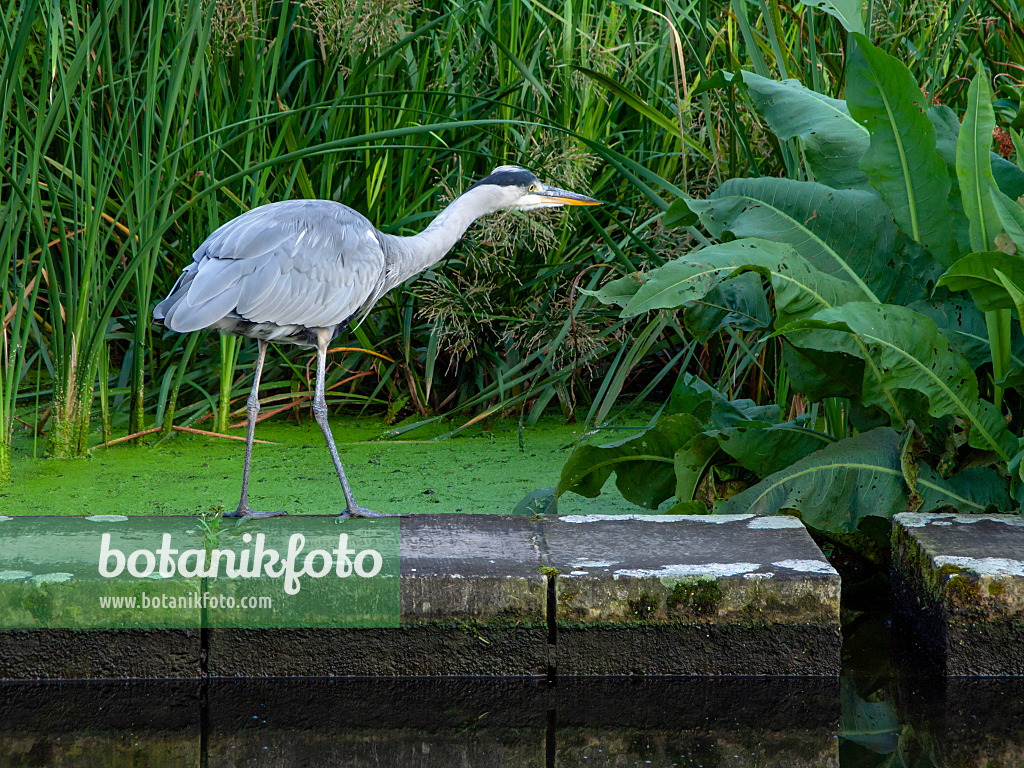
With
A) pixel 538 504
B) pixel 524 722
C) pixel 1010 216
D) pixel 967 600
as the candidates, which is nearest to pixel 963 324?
pixel 1010 216

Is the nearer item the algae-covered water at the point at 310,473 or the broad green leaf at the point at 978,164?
the broad green leaf at the point at 978,164

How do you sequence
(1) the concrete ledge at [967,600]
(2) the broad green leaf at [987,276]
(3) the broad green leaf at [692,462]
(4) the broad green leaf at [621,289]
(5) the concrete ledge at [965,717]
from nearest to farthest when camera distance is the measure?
(5) the concrete ledge at [965,717], (1) the concrete ledge at [967,600], (2) the broad green leaf at [987,276], (4) the broad green leaf at [621,289], (3) the broad green leaf at [692,462]

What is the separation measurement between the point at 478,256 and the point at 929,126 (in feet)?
6.37

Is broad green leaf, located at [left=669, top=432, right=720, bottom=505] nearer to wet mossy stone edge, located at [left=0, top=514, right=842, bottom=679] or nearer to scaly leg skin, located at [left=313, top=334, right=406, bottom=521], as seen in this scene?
wet mossy stone edge, located at [left=0, top=514, right=842, bottom=679]

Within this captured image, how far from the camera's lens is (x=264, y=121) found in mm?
3477

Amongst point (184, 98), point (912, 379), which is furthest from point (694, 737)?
point (184, 98)

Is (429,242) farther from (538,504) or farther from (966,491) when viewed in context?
(966,491)

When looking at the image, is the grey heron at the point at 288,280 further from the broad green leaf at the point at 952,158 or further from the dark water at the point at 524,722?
the broad green leaf at the point at 952,158

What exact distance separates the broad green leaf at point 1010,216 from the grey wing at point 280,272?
1.71 metres

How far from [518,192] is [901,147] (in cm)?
124

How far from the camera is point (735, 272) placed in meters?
2.48

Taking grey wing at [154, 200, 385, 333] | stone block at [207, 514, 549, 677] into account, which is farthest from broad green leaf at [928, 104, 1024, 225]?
grey wing at [154, 200, 385, 333]

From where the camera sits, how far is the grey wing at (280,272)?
9.19 ft

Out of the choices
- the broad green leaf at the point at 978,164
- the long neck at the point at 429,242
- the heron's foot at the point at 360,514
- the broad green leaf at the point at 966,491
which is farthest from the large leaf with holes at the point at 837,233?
the heron's foot at the point at 360,514
